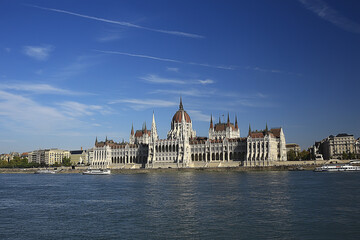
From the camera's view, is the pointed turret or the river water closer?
the river water

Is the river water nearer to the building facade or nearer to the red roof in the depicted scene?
the building facade

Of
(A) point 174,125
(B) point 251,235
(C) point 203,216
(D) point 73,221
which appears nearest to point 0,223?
(D) point 73,221

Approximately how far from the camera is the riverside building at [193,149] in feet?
435

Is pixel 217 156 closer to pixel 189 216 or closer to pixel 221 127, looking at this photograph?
pixel 221 127

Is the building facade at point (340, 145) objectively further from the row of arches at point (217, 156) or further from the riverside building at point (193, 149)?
the row of arches at point (217, 156)

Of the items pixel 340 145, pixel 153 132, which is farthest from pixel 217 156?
pixel 340 145

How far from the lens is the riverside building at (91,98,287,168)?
132 metres

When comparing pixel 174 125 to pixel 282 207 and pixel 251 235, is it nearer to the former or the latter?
pixel 282 207

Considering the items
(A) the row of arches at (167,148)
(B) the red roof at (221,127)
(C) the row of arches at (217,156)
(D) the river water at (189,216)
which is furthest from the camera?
(B) the red roof at (221,127)

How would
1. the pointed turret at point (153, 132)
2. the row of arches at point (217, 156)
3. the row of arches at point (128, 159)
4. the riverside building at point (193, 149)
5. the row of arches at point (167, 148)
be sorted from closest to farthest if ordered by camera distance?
the riverside building at point (193, 149) → the row of arches at point (217, 156) → the row of arches at point (167, 148) → the pointed turret at point (153, 132) → the row of arches at point (128, 159)

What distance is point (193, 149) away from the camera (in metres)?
147

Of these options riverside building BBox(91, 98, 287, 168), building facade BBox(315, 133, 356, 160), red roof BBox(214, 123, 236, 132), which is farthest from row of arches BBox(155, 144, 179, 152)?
building facade BBox(315, 133, 356, 160)

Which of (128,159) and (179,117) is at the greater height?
(179,117)

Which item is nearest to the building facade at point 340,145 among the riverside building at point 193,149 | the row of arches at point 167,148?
the riverside building at point 193,149
